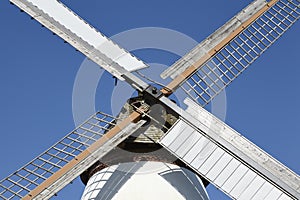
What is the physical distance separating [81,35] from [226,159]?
3.10 meters

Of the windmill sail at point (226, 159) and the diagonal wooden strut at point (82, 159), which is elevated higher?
the windmill sail at point (226, 159)

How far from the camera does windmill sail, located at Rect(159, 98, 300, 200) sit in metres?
7.64

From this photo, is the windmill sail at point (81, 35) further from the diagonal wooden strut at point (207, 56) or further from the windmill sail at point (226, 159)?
the windmill sail at point (226, 159)

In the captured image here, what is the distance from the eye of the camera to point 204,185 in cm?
951

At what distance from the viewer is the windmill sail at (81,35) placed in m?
8.96

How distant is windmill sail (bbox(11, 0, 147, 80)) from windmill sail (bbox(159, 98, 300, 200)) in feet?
3.64

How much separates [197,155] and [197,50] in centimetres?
199

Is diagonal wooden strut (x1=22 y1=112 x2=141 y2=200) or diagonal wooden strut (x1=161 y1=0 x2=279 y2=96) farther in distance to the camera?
diagonal wooden strut (x1=161 y1=0 x2=279 y2=96)

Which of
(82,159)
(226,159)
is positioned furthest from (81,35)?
(226,159)

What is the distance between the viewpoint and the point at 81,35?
9250 mm

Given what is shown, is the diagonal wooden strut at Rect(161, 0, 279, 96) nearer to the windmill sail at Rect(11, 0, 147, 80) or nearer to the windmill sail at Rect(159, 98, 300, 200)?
the windmill sail at Rect(159, 98, 300, 200)

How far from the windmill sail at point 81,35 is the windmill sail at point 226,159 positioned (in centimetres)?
111

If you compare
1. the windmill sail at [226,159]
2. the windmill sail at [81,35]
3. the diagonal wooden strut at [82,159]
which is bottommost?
the diagonal wooden strut at [82,159]

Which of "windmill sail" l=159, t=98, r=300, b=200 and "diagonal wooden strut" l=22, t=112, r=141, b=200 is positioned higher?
"windmill sail" l=159, t=98, r=300, b=200
